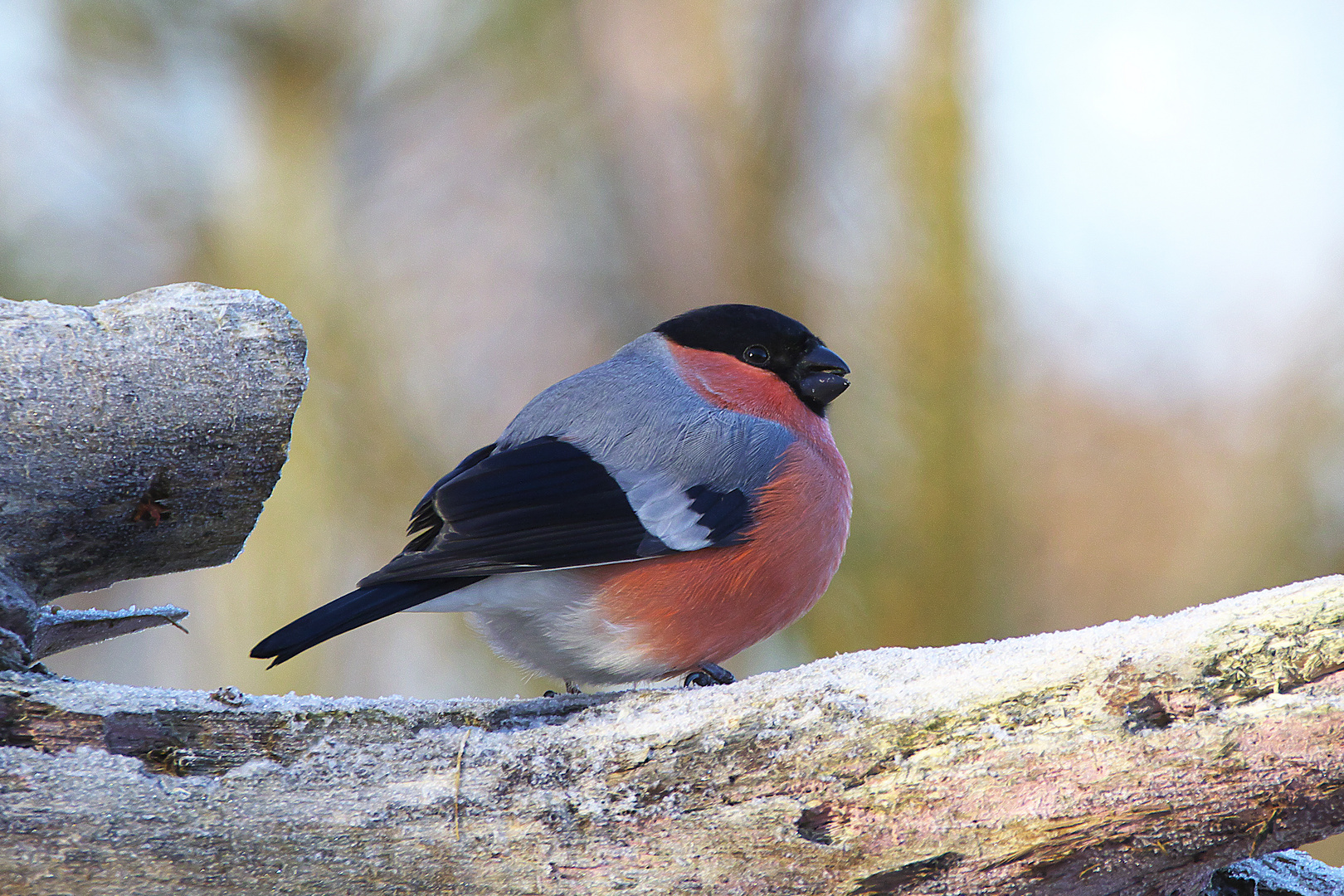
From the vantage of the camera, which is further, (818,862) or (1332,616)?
(818,862)

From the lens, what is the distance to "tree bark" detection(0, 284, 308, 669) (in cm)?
149

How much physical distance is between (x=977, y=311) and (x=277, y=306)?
11.3 ft

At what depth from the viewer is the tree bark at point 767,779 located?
1.09 metres

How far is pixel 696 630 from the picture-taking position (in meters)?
1.83

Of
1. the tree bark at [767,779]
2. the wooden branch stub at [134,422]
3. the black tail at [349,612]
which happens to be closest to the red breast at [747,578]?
the black tail at [349,612]

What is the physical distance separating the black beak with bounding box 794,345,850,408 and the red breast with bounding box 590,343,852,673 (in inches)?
5.8

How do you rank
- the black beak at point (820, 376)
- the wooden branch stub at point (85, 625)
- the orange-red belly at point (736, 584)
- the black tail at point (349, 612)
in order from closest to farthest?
the black tail at point (349, 612) < the wooden branch stub at point (85, 625) < the orange-red belly at point (736, 584) < the black beak at point (820, 376)

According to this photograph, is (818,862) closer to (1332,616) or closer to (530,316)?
(1332,616)

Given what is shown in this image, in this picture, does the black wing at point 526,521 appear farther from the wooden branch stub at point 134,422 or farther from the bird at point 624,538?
the wooden branch stub at point 134,422

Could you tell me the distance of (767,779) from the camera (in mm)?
1252

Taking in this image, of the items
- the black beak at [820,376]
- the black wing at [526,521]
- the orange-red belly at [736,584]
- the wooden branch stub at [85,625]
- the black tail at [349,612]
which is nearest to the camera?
the black tail at [349,612]

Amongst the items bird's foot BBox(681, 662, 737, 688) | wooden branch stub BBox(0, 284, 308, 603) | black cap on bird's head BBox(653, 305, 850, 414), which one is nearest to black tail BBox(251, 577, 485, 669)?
wooden branch stub BBox(0, 284, 308, 603)

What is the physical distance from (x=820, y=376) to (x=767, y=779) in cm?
118

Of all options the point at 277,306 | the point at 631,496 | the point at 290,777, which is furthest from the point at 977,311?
the point at 290,777
